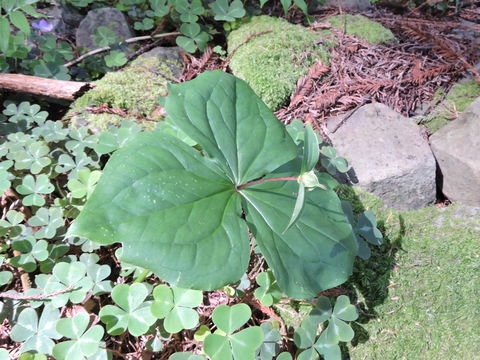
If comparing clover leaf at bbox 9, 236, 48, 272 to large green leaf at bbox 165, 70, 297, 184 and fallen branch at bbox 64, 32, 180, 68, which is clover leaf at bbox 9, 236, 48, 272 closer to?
large green leaf at bbox 165, 70, 297, 184

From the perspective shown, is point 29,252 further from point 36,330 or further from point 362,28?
point 362,28

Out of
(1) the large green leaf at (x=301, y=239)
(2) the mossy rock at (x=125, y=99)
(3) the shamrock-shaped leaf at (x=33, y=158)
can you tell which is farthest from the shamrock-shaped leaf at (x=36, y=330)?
(2) the mossy rock at (x=125, y=99)

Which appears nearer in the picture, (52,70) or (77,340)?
(77,340)

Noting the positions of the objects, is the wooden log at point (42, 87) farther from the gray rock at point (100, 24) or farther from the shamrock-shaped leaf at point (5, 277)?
the shamrock-shaped leaf at point (5, 277)

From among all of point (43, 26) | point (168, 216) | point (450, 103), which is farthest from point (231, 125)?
point (43, 26)

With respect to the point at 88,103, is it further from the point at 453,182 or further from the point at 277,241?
the point at 453,182
